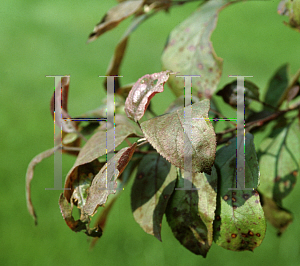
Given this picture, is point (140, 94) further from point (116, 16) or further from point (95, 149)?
point (116, 16)

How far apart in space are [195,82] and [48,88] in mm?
2725

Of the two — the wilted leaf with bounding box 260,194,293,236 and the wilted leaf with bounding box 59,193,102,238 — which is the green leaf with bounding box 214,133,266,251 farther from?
the wilted leaf with bounding box 260,194,293,236

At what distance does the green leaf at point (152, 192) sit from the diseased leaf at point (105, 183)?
0.50ft

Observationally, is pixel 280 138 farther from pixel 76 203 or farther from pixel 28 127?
pixel 28 127

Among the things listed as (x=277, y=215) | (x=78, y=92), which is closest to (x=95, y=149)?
(x=277, y=215)

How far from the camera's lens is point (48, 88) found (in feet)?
11.0

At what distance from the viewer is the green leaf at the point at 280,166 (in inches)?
36.8

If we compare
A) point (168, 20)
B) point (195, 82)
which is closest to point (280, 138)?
point (195, 82)

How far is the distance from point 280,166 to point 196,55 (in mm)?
354

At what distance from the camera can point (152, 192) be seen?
2.42 ft

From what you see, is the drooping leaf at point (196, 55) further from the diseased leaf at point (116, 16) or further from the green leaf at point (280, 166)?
the green leaf at point (280, 166)

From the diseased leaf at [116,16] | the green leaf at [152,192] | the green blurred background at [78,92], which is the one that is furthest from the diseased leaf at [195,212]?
the green blurred background at [78,92]

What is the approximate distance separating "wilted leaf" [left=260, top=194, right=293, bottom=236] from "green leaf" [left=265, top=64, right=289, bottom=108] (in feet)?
0.97

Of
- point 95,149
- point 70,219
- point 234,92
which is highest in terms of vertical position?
point 234,92
